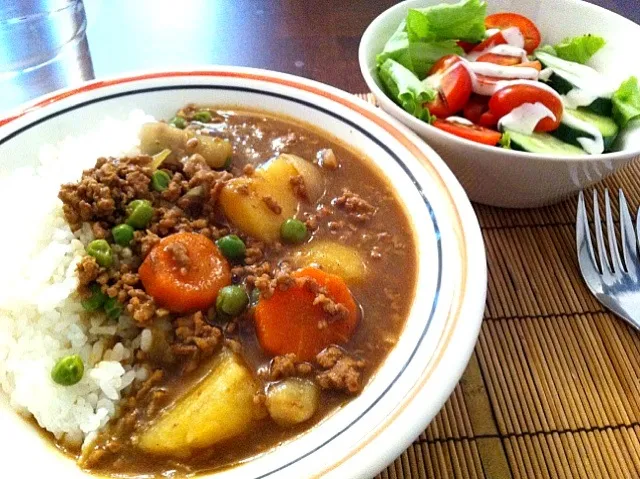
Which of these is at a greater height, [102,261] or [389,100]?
[389,100]

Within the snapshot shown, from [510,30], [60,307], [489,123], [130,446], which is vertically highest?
[510,30]

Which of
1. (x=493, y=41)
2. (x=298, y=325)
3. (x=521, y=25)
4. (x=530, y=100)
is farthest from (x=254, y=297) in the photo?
(x=521, y=25)

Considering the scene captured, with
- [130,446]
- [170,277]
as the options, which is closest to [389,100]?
[170,277]

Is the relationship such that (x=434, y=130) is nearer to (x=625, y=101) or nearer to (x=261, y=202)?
(x=261, y=202)

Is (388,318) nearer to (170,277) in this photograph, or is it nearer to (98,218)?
(170,277)

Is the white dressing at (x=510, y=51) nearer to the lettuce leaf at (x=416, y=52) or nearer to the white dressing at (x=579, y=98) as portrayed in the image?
the lettuce leaf at (x=416, y=52)

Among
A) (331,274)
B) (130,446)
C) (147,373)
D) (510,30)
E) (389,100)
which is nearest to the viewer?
(130,446)

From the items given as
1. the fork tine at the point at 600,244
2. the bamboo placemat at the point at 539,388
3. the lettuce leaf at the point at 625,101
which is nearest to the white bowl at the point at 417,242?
the bamboo placemat at the point at 539,388

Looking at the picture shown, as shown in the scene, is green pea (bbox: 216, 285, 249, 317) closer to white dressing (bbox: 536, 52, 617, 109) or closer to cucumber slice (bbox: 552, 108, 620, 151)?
cucumber slice (bbox: 552, 108, 620, 151)
